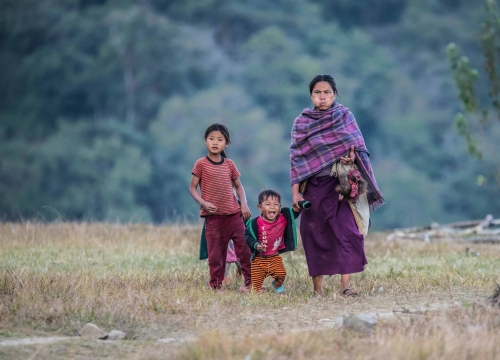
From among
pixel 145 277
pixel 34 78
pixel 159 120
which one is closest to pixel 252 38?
pixel 159 120

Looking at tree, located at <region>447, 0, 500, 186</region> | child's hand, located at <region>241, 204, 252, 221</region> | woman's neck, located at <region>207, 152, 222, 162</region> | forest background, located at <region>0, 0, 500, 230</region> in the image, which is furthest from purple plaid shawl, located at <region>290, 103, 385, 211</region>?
Answer: forest background, located at <region>0, 0, 500, 230</region>

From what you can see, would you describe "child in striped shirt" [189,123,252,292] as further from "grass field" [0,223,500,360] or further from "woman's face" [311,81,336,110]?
"woman's face" [311,81,336,110]

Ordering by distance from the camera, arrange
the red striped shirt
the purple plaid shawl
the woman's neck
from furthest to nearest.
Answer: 1. the woman's neck
2. the red striped shirt
3. the purple plaid shawl

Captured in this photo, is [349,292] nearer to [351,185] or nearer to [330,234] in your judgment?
[330,234]

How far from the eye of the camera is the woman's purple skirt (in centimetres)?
780

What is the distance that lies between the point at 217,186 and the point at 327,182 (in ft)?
3.33

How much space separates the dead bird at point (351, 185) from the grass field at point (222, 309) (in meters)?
0.88

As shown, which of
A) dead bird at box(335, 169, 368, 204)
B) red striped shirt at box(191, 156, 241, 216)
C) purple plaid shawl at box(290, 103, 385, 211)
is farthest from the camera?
red striped shirt at box(191, 156, 241, 216)

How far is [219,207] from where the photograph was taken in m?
8.14

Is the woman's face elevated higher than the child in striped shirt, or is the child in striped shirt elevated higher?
the woman's face

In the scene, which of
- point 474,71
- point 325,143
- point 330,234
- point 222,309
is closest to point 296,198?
point 330,234

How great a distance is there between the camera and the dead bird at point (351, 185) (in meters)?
7.74

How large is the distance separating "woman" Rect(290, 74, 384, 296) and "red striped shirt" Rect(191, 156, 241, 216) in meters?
0.63

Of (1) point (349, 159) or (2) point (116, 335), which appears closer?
(2) point (116, 335)
